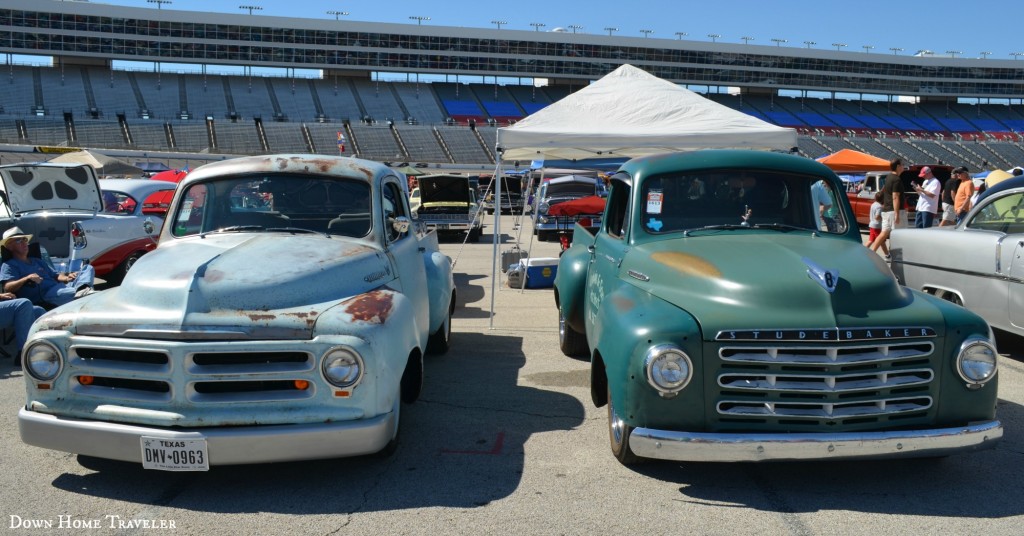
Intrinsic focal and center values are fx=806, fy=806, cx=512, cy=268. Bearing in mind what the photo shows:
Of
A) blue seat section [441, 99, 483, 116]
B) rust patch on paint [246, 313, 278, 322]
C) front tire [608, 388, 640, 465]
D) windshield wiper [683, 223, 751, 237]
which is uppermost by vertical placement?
blue seat section [441, 99, 483, 116]

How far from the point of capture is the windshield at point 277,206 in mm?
5434

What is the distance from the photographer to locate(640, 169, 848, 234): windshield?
5340mm

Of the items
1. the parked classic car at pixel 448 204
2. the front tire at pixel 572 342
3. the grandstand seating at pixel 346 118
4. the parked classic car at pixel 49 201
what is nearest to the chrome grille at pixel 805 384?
the front tire at pixel 572 342

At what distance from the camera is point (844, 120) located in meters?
69.4

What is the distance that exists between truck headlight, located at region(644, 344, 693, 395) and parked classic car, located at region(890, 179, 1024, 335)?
3799 mm

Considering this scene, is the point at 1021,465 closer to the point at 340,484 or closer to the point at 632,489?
the point at 632,489

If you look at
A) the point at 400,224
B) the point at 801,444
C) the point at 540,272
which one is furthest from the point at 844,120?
the point at 801,444

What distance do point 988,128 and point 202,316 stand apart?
274 ft

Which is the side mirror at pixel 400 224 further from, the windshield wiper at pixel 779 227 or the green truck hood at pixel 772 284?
the windshield wiper at pixel 779 227

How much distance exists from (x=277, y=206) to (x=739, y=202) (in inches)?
123

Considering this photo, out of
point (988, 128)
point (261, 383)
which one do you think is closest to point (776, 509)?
point (261, 383)

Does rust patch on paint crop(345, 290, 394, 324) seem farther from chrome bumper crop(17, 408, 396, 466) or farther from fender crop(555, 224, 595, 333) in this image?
fender crop(555, 224, 595, 333)

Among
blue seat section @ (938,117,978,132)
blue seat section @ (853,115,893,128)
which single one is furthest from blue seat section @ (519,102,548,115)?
blue seat section @ (938,117,978,132)

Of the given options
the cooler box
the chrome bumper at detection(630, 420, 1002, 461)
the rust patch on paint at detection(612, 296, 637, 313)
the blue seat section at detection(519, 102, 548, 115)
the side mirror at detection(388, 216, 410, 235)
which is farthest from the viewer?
the blue seat section at detection(519, 102, 548, 115)
